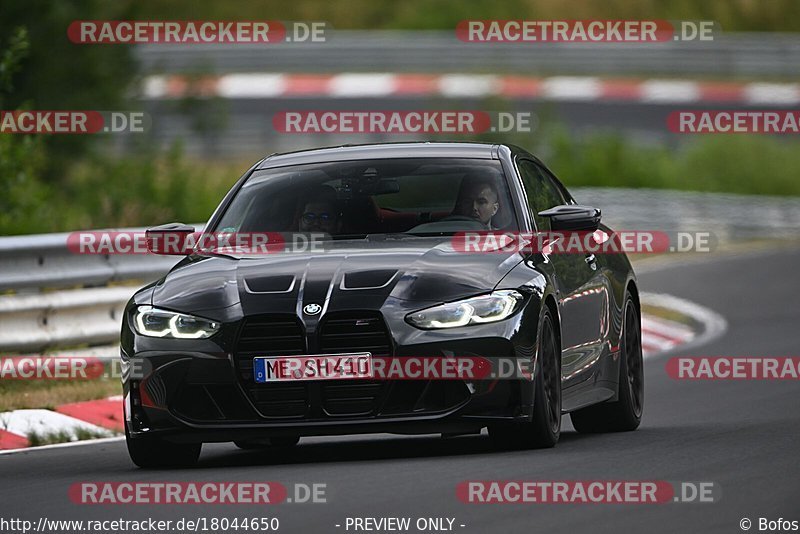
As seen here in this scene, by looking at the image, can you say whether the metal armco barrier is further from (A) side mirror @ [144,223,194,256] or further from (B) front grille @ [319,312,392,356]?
(B) front grille @ [319,312,392,356]

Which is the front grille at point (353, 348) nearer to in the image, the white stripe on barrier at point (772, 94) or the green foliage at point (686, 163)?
the green foliage at point (686, 163)

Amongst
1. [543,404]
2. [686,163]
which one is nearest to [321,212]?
[543,404]

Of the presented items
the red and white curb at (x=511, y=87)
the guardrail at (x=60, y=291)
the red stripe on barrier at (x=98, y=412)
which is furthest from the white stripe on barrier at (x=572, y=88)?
the red stripe on barrier at (x=98, y=412)

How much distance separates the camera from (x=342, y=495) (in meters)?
8.21

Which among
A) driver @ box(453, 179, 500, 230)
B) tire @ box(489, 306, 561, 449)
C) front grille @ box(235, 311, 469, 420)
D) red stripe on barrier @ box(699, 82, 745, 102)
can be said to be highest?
driver @ box(453, 179, 500, 230)

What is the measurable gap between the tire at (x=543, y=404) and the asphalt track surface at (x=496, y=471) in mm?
87

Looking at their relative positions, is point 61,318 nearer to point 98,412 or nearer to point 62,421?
point 98,412

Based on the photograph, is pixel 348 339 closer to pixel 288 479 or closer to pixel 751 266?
pixel 288 479

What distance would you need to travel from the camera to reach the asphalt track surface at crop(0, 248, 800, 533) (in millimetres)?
7582

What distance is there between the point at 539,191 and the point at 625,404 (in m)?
1.33

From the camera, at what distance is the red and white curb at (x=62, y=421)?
11.6 meters

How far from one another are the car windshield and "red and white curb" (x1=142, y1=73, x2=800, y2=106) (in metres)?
30.9

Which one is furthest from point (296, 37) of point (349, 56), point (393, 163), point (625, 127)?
point (393, 163)

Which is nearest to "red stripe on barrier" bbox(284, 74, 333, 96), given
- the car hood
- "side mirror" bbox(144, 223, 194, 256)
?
"side mirror" bbox(144, 223, 194, 256)
